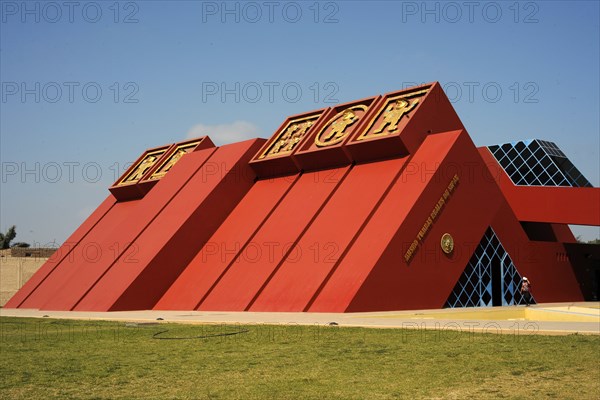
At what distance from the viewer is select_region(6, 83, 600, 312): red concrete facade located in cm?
1992

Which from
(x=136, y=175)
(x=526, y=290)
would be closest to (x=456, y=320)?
(x=526, y=290)

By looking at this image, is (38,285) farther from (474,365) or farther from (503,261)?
(474,365)

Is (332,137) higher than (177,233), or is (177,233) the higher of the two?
(332,137)

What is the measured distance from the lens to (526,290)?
75.4 ft

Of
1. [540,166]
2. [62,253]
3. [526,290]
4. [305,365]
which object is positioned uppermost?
[540,166]

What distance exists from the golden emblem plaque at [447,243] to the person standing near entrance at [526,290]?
11.5ft

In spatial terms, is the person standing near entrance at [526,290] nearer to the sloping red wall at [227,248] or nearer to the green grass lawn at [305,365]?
the sloping red wall at [227,248]

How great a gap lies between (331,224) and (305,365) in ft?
39.8

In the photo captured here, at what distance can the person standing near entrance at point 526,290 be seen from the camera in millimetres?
22875

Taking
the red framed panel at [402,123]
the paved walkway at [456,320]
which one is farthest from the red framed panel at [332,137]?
the paved walkway at [456,320]

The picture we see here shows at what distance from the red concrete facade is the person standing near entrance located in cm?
65

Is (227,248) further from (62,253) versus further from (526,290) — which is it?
(62,253)

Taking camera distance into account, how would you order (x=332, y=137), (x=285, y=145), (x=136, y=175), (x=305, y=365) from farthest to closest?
(x=136, y=175) < (x=285, y=145) < (x=332, y=137) < (x=305, y=365)

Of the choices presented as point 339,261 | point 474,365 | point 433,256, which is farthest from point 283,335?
point 433,256
